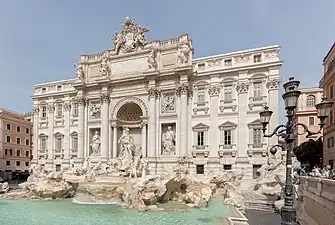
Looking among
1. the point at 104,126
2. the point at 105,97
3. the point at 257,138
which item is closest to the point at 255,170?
the point at 257,138

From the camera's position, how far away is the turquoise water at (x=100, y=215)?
394 inches

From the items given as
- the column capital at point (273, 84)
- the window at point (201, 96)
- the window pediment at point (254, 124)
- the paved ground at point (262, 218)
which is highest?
the column capital at point (273, 84)

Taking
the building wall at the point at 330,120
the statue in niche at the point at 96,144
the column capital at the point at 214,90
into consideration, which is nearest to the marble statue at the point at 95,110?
the statue in niche at the point at 96,144

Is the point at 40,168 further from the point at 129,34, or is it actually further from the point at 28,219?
the point at 28,219

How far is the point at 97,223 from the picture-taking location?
9945 millimetres

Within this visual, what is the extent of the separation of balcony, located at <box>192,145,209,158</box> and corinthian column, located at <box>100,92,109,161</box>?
26.0 ft

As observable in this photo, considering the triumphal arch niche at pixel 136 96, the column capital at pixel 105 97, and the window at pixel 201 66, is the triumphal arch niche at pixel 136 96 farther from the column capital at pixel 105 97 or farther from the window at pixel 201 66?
the window at pixel 201 66

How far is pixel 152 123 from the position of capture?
2288 centimetres

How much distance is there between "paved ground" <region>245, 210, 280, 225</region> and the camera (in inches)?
414

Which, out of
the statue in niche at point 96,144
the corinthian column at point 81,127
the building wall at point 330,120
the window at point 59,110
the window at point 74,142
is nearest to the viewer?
the building wall at point 330,120

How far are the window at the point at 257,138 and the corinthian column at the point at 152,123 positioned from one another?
799 cm

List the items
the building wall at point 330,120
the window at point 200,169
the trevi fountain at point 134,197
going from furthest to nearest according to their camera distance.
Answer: the building wall at point 330,120 → the window at point 200,169 → the trevi fountain at point 134,197

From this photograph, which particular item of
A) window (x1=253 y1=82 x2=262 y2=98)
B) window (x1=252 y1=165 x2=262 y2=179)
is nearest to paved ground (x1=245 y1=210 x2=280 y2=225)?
window (x1=252 y1=165 x2=262 y2=179)

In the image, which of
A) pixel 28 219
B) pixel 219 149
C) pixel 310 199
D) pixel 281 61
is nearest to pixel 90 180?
pixel 28 219
